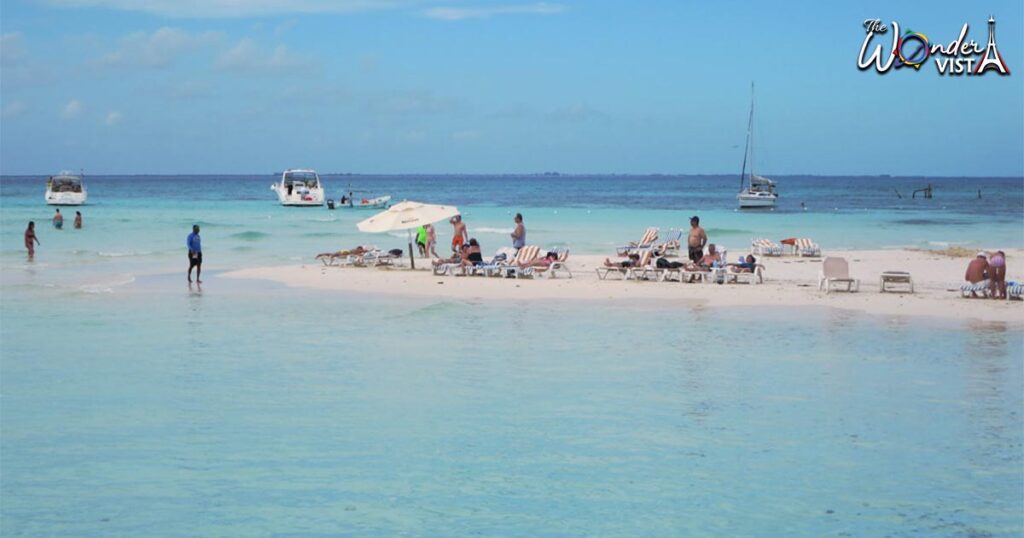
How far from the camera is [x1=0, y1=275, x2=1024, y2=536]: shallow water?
802cm

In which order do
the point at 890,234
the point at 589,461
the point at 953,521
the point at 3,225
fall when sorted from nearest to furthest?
1. the point at 953,521
2. the point at 589,461
3. the point at 890,234
4. the point at 3,225

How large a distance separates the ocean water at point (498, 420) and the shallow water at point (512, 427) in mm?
38

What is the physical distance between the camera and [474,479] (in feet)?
28.9

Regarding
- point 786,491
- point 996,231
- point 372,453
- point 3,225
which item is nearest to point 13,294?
point 372,453

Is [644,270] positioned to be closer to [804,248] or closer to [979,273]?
[979,273]

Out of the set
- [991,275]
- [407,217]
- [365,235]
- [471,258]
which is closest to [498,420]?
[991,275]

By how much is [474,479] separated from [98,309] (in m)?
11.5

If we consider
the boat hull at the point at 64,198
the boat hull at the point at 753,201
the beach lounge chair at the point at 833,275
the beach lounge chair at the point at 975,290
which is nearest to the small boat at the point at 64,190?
the boat hull at the point at 64,198

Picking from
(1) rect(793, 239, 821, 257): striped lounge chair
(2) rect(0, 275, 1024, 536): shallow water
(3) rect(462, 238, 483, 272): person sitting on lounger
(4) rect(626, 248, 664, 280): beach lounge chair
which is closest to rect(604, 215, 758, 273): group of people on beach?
(4) rect(626, 248, 664, 280): beach lounge chair

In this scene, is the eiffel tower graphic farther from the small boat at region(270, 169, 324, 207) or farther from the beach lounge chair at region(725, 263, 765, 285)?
the small boat at region(270, 169, 324, 207)

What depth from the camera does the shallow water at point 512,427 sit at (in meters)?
8.02

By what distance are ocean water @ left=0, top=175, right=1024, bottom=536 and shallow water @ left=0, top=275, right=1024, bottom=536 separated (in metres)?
0.04

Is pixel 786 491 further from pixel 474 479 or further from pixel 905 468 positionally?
pixel 474 479

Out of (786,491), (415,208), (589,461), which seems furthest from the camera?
(415,208)
